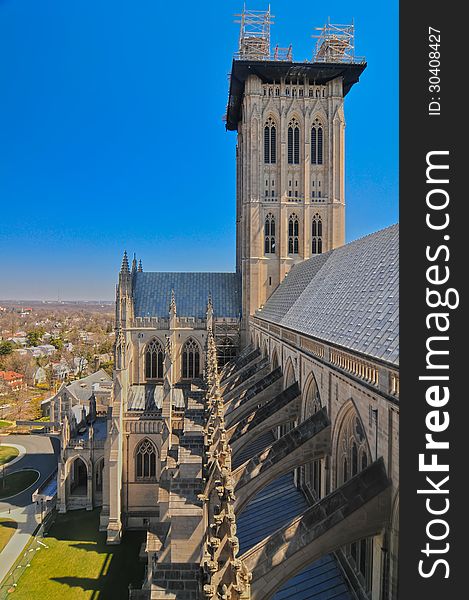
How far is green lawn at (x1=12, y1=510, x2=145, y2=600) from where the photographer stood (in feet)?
81.5

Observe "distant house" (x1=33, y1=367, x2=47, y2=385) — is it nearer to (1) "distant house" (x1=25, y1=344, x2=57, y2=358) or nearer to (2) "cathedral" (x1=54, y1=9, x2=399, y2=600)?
(1) "distant house" (x1=25, y1=344, x2=57, y2=358)

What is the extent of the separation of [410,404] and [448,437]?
68 cm

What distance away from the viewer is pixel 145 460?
111 feet

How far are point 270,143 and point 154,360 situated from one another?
21429 mm

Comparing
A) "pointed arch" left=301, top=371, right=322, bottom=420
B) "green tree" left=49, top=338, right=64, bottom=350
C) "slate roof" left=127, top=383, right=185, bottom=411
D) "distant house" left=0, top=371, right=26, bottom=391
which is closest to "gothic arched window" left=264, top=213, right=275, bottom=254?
"slate roof" left=127, top=383, right=185, bottom=411

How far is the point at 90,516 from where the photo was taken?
3347cm

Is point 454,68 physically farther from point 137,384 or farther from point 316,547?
point 137,384

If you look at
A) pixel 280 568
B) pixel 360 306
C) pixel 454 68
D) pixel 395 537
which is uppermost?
pixel 454 68

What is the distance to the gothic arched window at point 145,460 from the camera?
33562 millimetres

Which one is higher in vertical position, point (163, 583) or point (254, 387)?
point (254, 387)

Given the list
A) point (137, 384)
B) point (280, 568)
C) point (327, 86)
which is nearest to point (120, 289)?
point (137, 384)

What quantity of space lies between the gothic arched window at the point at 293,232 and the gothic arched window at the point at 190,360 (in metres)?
12.2

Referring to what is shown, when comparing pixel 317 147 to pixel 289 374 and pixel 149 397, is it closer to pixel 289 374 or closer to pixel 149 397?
pixel 289 374

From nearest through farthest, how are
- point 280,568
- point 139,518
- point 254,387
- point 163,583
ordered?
point 280,568
point 163,583
point 254,387
point 139,518
